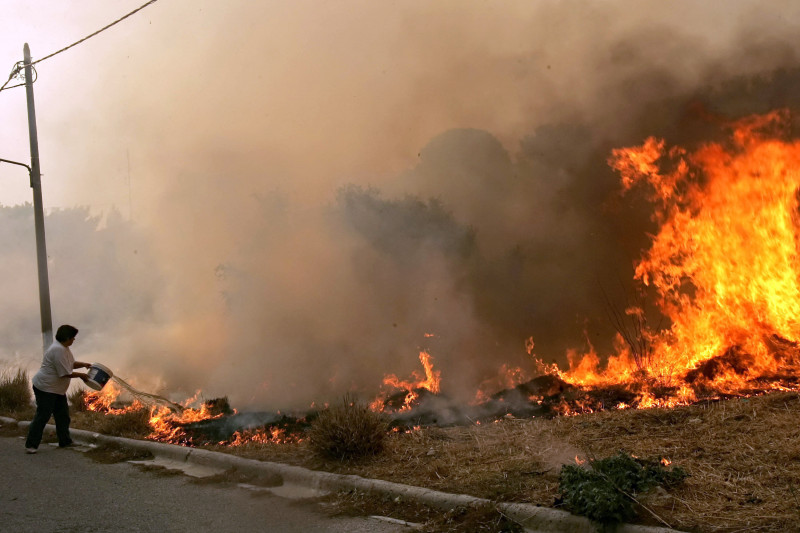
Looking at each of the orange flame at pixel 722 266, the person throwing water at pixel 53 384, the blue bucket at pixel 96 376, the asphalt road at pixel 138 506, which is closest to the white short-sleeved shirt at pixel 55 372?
the person throwing water at pixel 53 384

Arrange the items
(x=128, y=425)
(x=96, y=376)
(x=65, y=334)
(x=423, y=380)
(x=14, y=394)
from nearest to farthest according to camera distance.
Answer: (x=96, y=376) < (x=65, y=334) < (x=128, y=425) < (x=423, y=380) < (x=14, y=394)

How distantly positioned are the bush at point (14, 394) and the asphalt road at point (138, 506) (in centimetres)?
570

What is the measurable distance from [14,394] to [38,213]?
143 inches

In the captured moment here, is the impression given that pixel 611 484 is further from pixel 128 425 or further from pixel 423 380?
pixel 128 425

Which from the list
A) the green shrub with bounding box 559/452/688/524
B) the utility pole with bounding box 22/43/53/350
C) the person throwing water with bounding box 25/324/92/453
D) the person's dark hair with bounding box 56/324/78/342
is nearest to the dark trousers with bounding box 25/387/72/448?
the person throwing water with bounding box 25/324/92/453

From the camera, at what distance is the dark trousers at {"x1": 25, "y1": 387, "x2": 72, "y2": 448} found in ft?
26.2

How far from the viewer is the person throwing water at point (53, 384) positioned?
26.2 feet

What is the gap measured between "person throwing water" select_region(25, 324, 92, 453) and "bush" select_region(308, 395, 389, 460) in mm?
3656

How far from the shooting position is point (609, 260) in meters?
12.0

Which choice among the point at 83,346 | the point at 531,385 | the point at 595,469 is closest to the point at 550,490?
the point at 595,469

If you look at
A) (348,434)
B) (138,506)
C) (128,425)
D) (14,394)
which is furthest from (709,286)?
(14,394)

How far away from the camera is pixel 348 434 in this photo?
6188 millimetres

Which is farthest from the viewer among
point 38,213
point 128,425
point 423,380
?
point 38,213

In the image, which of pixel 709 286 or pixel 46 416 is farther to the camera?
pixel 709 286
